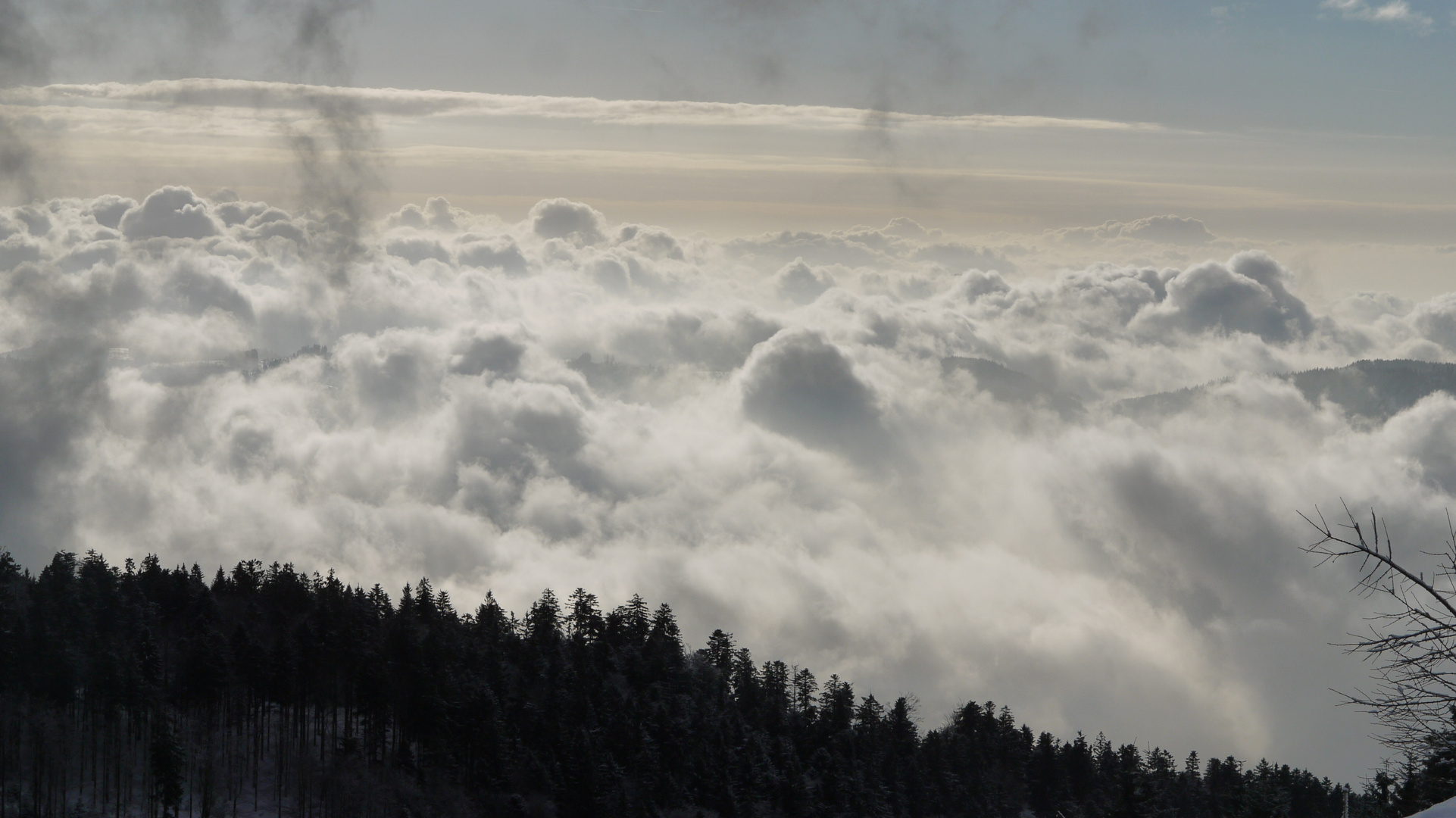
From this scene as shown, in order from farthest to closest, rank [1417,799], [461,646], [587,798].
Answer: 1. [461,646]
2. [587,798]
3. [1417,799]

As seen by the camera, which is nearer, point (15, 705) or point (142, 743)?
point (15, 705)

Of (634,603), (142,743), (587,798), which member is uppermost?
(634,603)

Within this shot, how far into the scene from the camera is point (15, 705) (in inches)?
3570

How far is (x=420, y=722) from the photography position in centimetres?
10219

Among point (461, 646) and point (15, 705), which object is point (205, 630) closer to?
point (15, 705)

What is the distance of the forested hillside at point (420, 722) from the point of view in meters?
→ 92.5

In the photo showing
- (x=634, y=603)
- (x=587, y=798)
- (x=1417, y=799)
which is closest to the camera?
(x=1417, y=799)

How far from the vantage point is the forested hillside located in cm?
9250

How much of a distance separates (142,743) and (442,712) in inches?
1188

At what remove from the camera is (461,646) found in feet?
360

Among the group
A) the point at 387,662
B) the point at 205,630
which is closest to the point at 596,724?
the point at 387,662

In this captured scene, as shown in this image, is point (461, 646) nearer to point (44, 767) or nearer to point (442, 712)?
point (442, 712)

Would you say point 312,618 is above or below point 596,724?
above

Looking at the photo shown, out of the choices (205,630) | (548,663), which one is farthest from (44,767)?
(548,663)
